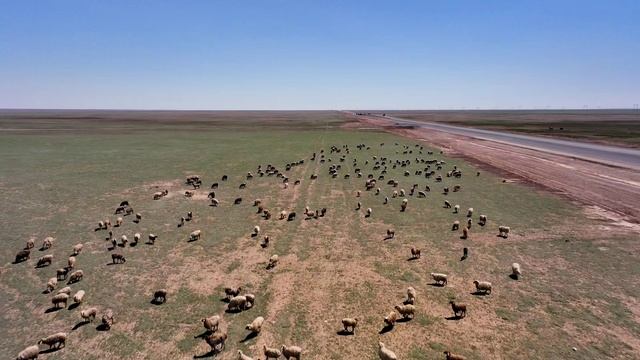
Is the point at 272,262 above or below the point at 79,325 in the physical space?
above

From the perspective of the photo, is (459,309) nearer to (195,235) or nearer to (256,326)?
(256,326)

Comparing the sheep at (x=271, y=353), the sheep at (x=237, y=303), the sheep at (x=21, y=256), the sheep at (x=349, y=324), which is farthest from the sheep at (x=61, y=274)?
the sheep at (x=349, y=324)

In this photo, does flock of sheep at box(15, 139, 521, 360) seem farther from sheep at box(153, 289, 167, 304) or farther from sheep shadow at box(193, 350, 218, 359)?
sheep shadow at box(193, 350, 218, 359)

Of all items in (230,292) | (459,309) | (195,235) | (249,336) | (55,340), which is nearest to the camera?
(55,340)

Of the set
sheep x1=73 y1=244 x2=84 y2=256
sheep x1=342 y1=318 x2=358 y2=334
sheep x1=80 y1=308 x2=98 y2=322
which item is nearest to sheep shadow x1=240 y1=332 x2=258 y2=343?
sheep x1=342 y1=318 x2=358 y2=334

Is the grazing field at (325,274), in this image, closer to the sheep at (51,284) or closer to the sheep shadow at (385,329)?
the sheep shadow at (385,329)

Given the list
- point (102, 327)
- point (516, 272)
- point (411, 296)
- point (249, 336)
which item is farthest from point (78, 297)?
point (516, 272)
